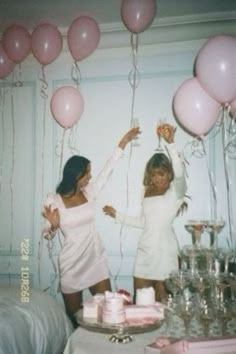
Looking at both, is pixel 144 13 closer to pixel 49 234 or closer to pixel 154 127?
pixel 154 127

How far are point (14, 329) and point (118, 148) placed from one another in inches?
52.7

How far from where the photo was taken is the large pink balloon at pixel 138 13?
2.39 metres

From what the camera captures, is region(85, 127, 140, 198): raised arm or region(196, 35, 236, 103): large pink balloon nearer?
region(196, 35, 236, 103): large pink balloon

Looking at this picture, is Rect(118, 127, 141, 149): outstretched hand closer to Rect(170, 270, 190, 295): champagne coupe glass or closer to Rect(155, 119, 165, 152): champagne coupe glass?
Rect(155, 119, 165, 152): champagne coupe glass

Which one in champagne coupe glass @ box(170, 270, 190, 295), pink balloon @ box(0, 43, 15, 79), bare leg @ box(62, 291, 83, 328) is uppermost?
pink balloon @ box(0, 43, 15, 79)

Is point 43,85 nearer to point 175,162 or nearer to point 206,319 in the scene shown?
point 175,162

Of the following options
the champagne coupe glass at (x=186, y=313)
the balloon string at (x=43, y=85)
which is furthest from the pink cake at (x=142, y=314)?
the balloon string at (x=43, y=85)

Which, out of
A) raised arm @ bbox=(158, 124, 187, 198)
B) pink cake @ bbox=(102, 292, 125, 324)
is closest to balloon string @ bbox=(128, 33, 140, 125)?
raised arm @ bbox=(158, 124, 187, 198)

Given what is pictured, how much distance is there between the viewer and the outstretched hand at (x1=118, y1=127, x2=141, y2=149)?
2713 millimetres

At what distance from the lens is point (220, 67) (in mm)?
2105

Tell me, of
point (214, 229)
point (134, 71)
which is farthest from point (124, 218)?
point (134, 71)

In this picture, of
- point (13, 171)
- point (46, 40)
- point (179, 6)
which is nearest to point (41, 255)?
point (13, 171)

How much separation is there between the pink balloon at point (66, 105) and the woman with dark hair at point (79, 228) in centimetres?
28

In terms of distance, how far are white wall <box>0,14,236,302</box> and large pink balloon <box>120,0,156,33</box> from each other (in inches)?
9.6
